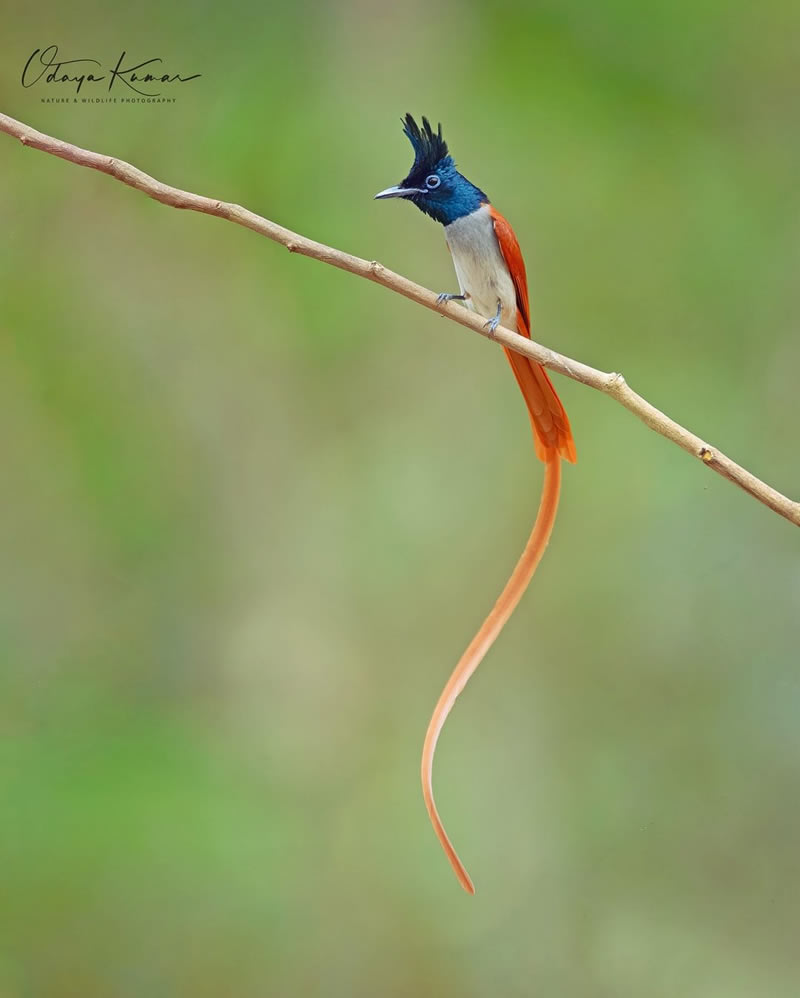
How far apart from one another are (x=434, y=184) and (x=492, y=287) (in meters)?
0.17

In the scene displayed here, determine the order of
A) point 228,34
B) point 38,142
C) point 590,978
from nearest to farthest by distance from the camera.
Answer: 1. point 38,142
2. point 590,978
3. point 228,34

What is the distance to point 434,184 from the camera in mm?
1407

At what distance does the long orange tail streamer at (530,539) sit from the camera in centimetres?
125

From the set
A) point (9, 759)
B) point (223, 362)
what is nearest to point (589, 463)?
point (223, 362)

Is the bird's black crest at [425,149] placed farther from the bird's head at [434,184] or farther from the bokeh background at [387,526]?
the bokeh background at [387,526]

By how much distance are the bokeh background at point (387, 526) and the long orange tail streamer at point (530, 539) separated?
0.43 meters

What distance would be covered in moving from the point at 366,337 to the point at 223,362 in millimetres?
263

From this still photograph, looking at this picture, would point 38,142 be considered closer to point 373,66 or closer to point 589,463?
point 373,66

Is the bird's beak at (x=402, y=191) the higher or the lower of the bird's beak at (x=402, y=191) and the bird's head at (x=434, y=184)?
the lower

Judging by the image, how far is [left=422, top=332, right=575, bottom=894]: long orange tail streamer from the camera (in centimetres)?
125

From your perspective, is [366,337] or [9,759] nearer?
[9,759]

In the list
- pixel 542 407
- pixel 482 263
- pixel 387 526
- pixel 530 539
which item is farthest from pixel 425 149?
pixel 387 526

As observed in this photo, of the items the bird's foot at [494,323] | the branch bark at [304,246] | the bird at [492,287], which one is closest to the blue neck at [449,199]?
the bird at [492,287]

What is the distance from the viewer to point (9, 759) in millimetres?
1672
